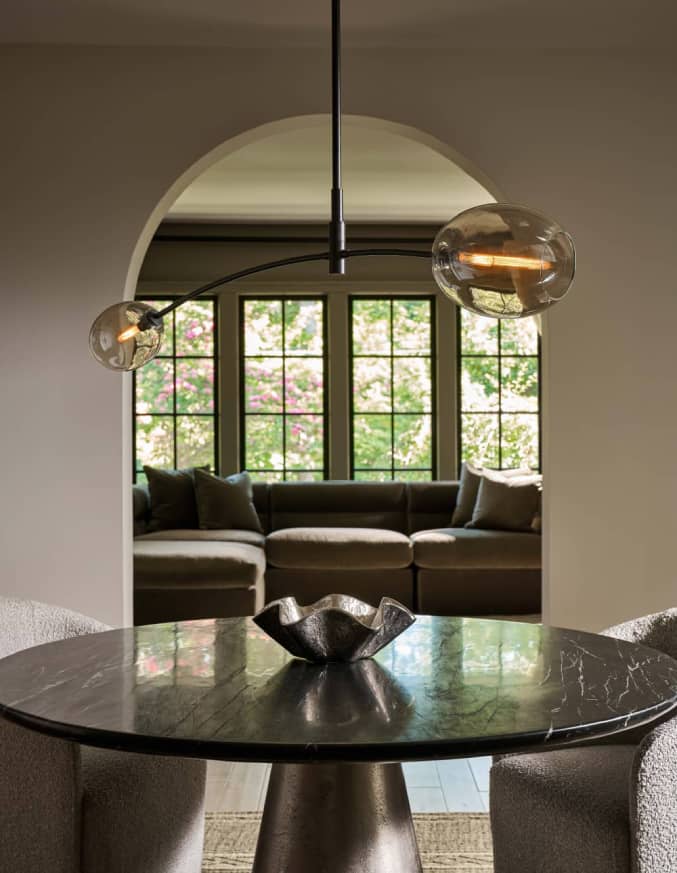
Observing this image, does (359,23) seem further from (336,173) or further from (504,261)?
(504,261)

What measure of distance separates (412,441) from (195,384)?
1847mm

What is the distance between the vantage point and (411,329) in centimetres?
833

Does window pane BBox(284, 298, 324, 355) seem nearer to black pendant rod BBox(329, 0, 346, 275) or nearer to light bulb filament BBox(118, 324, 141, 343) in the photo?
light bulb filament BBox(118, 324, 141, 343)

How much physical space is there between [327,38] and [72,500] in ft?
6.53

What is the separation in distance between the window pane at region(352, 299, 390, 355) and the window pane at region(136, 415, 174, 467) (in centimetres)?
167

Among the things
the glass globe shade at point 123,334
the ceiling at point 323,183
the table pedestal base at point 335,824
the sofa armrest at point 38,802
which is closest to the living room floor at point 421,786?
the sofa armrest at point 38,802

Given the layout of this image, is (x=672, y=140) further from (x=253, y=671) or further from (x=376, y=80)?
(x=253, y=671)

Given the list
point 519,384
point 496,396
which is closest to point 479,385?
point 496,396

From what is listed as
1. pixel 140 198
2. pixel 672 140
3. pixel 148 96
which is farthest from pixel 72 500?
pixel 672 140

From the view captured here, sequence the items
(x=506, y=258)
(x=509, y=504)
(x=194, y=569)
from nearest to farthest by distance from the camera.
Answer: (x=506, y=258)
(x=194, y=569)
(x=509, y=504)

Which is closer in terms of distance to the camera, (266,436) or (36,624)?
(36,624)

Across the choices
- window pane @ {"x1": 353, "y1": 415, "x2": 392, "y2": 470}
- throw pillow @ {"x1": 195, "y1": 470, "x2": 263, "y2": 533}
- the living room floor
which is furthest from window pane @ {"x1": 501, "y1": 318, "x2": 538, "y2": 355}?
the living room floor

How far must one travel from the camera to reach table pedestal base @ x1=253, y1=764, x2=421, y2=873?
5.86ft

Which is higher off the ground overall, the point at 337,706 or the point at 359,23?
the point at 359,23
